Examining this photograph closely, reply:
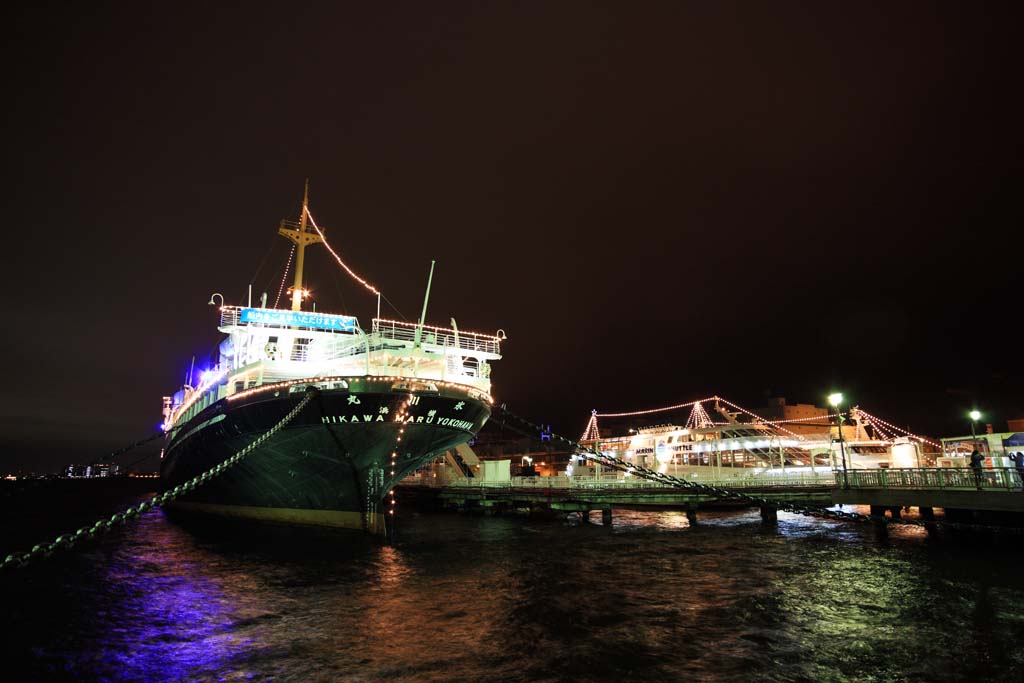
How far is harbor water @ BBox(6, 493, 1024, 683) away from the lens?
961cm

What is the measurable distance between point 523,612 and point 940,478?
1833 centimetres

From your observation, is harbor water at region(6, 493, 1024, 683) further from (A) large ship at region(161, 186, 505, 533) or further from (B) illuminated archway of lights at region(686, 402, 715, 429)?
(B) illuminated archway of lights at region(686, 402, 715, 429)

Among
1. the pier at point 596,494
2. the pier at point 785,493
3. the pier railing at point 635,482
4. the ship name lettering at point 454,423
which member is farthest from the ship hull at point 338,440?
the pier railing at point 635,482

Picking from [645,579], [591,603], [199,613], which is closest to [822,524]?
[645,579]

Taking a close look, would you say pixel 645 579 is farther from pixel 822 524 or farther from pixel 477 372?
pixel 822 524

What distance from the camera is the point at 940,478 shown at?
21.7 m

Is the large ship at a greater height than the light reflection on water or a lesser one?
greater

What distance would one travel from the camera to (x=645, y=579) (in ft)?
55.8

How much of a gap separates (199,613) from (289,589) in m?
2.55

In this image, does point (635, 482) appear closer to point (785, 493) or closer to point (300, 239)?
point (785, 493)

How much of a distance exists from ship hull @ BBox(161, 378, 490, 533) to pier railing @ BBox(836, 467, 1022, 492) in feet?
56.7

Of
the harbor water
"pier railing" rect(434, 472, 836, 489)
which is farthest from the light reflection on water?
"pier railing" rect(434, 472, 836, 489)

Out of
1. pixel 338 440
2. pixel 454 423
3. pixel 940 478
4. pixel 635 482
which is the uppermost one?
pixel 454 423

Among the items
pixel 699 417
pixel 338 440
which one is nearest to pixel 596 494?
pixel 338 440
